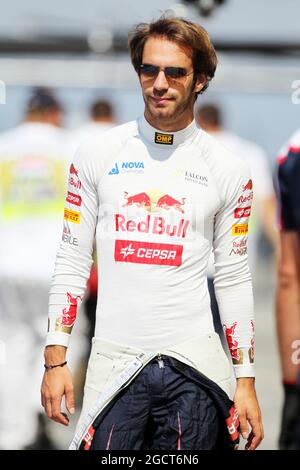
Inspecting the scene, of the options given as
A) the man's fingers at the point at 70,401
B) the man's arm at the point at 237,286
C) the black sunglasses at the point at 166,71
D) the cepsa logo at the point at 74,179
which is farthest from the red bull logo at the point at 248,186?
the man's fingers at the point at 70,401

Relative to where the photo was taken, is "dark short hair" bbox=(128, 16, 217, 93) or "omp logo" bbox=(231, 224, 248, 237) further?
"omp logo" bbox=(231, 224, 248, 237)

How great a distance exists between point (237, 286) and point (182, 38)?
96cm

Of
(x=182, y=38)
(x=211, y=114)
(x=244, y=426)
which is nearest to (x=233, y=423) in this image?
(x=244, y=426)

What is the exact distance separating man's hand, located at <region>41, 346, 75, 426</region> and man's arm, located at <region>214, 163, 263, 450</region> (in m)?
0.64

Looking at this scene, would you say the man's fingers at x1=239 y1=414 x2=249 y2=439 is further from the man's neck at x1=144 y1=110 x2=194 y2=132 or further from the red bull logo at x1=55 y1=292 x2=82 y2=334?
the man's neck at x1=144 y1=110 x2=194 y2=132

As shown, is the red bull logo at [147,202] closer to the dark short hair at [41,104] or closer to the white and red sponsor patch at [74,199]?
the white and red sponsor patch at [74,199]

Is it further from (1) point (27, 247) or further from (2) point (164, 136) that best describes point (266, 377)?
(2) point (164, 136)

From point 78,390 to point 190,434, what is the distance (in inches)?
172

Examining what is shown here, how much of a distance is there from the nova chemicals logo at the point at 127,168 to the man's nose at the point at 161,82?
1.00 feet

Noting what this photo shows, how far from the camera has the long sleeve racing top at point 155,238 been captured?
4004 mm

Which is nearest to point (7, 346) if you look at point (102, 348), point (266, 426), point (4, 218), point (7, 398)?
point (7, 398)

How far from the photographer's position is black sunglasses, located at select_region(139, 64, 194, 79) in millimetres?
3971

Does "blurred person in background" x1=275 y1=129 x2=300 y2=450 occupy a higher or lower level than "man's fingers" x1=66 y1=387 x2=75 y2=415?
higher

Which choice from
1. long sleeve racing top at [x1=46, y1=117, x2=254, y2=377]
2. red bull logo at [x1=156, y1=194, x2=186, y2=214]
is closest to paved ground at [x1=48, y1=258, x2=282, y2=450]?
long sleeve racing top at [x1=46, y1=117, x2=254, y2=377]
